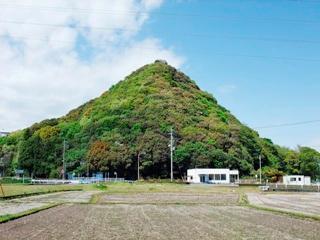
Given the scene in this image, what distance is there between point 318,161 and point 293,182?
96.9ft

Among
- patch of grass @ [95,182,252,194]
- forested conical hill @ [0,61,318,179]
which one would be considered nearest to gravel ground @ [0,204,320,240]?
patch of grass @ [95,182,252,194]

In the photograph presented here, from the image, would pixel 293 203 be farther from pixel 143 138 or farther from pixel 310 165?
pixel 310 165

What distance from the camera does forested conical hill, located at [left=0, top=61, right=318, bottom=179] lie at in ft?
314

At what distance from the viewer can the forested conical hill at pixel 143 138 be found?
314 feet

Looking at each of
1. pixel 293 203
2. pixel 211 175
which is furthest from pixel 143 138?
pixel 293 203

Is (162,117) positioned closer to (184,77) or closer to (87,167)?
(87,167)

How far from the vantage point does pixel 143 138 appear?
97.6m

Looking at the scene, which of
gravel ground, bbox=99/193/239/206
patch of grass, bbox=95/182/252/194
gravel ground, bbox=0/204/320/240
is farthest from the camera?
patch of grass, bbox=95/182/252/194

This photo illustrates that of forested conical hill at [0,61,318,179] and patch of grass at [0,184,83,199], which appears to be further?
forested conical hill at [0,61,318,179]

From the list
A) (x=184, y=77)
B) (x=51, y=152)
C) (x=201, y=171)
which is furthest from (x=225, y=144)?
(x=184, y=77)

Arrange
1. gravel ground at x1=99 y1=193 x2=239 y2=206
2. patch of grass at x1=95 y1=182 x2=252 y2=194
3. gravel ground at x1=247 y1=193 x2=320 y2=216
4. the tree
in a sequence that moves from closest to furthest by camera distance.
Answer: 1. gravel ground at x1=247 y1=193 x2=320 y2=216
2. gravel ground at x1=99 y1=193 x2=239 y2=206
3. patch of grass at x1=95 y1=182 x2=252 y2=194
4. the tree

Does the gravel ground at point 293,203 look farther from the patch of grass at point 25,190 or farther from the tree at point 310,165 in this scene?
the tree at point 310,165

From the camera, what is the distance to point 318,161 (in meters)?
108

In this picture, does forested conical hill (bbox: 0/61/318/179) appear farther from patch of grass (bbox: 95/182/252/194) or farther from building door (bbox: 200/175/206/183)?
patch of grass (bbox: 95/182/252/194)
